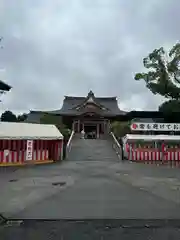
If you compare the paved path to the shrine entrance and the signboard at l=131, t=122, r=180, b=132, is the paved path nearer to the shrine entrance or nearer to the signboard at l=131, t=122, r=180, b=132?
the signboard at l=131, t=122, r=180, b=132

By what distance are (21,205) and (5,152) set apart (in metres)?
12.2

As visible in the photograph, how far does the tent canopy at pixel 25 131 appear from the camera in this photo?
67.8 ft

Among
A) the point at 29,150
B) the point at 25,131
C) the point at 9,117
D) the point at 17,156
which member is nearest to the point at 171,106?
the point at 25,131

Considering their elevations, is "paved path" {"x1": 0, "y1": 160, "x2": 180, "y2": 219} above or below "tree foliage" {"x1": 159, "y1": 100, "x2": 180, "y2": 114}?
below

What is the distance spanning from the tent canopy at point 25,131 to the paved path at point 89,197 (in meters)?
6.52

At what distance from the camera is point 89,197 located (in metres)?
9.71

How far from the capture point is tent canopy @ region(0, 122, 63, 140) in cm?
2066

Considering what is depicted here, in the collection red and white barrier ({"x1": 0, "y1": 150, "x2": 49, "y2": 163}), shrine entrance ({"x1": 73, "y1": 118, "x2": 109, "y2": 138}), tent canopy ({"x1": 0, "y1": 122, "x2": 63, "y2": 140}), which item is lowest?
red and white barrier ({"x1": 0, "y1": 150, "x2": 49, "y2": 163})

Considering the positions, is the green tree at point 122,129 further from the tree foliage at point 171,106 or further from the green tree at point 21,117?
the green tree at point 21,117

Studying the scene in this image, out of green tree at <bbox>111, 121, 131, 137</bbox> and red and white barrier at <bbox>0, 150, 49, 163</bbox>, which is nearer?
red and white barrier at <bbox>0, 150, 49, 163</bbox>

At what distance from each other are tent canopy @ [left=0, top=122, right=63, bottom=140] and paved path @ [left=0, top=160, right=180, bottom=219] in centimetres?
652

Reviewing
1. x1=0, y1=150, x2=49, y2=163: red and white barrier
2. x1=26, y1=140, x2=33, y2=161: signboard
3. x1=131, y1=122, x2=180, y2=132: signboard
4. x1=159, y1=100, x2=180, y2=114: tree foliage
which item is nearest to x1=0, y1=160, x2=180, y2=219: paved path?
x1=0, y1=150, x2=49, y2=163: red and white barrier

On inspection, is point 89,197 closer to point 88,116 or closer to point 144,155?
point 144,155

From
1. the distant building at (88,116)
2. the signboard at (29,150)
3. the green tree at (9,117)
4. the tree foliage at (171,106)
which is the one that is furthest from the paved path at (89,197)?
the green tree at (9,117)
